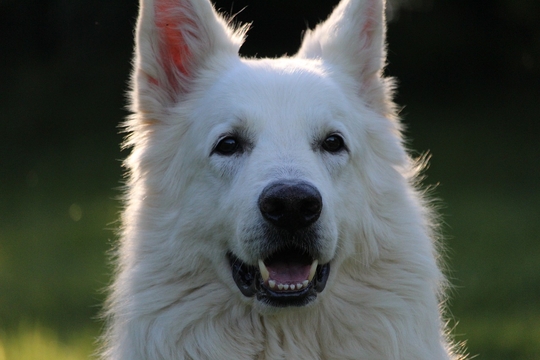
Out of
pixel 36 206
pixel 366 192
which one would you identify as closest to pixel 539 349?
pixel 366 192

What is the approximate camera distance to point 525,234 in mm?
13672

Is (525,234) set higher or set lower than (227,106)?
lower

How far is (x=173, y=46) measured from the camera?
5332mm

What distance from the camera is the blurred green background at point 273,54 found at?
10750 mm

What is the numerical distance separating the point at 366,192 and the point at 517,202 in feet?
37.7

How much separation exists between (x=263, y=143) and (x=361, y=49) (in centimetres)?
121

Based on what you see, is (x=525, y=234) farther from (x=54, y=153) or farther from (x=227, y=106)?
(x=54, y=153)

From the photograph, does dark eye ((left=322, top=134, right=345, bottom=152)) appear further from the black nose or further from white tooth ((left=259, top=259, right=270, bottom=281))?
white tooth ((left=259, top=259, right=270, bottom=281))

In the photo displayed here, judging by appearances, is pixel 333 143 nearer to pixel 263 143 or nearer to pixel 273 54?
pixel 263 143

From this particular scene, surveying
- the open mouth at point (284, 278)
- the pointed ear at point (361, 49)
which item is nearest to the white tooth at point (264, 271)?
the open mouth at point (284, 278)

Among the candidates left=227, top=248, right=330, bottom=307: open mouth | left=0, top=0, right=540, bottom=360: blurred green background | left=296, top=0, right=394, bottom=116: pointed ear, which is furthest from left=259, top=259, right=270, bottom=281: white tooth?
left=0, top=0, right=540, bottom=360: blurred green background

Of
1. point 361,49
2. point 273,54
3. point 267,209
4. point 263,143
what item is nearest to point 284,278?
point 267,209

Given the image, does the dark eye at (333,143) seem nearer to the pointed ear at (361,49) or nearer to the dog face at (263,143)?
the dog face at (263,143)

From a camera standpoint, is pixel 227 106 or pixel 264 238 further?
pixel 227 106
